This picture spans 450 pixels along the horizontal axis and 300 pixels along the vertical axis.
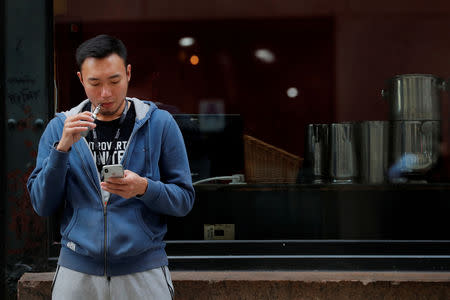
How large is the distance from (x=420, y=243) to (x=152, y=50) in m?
3.62

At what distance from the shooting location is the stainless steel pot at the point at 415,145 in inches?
150

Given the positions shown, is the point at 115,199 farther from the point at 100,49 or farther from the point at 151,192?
the point at 100,49

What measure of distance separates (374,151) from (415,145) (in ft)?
0.98

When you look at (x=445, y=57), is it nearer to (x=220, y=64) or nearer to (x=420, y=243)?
(x=420, y=243)

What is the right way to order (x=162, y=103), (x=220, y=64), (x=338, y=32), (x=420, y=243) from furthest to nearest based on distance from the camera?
(x=220, y=64), (x=338, y=32), (x=162, y=103), (x=420, y=243)

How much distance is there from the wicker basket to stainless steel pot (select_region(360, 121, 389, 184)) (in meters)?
0.49

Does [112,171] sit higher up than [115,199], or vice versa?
[112,171]

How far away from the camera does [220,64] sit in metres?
6.52

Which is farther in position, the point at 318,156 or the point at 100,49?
the point at 318,156

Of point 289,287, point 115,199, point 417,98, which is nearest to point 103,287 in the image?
point 115,199

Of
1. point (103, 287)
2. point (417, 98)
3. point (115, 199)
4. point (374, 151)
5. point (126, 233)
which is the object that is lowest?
point (103, 287)

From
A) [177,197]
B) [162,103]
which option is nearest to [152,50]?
[162,103]

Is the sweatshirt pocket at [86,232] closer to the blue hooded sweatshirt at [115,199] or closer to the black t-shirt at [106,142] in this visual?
the blue hooded sweatshirt at [115,199]

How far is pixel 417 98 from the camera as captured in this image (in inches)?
151
